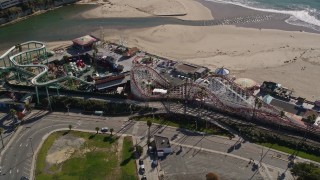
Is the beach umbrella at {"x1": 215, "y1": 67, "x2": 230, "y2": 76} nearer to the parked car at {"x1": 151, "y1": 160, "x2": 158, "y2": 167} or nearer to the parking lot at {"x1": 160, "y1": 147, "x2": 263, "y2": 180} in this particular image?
the parking lot at {"x1": 160, "y1": 147, "x2": 263, "y2": 180}

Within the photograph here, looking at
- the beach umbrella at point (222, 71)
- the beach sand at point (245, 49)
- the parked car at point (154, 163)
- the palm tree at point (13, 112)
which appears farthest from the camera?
→ the beach sand at point (245, 49)

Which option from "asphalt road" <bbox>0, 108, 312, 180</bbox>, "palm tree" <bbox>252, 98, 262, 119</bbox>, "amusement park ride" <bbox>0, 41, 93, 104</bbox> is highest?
"amusement park ride" <bbox>0, 41, 93, 104</bbox>

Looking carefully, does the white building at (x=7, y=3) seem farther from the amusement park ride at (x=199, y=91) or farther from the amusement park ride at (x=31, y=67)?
the amusement park ride at (x=199, y=91)

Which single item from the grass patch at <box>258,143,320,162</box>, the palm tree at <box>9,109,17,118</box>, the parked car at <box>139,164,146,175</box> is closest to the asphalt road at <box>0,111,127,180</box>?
the palm tree at <box>9,109,17,118</box>

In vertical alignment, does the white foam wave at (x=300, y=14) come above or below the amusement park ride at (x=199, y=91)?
above

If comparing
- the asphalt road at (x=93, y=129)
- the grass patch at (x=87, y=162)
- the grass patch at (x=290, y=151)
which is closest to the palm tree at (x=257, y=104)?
the grass patch at (x=290, y=151)

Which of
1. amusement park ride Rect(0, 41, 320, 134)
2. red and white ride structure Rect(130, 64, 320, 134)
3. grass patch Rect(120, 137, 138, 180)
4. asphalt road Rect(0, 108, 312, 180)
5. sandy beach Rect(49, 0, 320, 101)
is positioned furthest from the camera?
sandy beach Rect(49, 0, 320, 101)

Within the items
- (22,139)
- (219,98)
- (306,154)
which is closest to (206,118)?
(219,98)
